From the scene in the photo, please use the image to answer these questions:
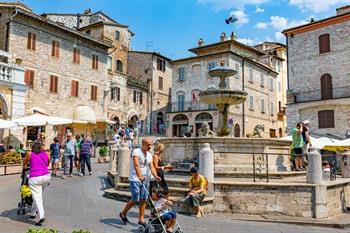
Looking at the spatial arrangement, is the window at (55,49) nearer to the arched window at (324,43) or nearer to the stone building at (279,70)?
the arched window at (324,43)

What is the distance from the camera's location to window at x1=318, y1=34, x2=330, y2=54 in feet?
94.2

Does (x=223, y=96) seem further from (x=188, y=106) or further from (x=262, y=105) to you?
(x=262, y=105)

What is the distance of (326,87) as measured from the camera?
28.4 m

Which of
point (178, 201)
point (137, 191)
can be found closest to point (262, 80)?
point (178, 201)

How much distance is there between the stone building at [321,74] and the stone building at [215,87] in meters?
7.45

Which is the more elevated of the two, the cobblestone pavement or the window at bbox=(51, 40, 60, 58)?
the window at bbox=(51, 40, 60, 58)

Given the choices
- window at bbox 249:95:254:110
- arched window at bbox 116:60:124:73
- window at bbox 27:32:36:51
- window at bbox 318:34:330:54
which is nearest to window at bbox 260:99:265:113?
window at bbox 249:95:254:110

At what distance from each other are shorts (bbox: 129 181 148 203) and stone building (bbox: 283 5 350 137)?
2436cm

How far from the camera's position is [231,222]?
819cm

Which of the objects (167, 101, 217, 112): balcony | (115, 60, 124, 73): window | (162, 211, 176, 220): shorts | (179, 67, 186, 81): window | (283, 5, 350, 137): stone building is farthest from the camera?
(179, 67, 186, 81): window

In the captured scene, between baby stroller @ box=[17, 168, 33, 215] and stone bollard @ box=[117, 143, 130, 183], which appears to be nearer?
baby stroller @ box=[17, 168, 33, 215]

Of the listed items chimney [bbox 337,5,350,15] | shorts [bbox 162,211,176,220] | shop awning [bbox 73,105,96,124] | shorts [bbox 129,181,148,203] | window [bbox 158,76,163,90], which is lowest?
shorts [bbox 162,211,176,220]

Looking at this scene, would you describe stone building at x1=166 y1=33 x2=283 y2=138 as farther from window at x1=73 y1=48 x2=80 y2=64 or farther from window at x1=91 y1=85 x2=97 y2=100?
window at x1=73 y1=48 x2=80 y2=64

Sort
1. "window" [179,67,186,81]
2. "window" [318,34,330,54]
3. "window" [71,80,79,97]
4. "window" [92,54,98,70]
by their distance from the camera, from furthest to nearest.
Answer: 1. "window" [179,67,186,81]
2. "window" [92,54,98,70]
3. "window" [71,80,79,97]
4. "window" [318,34,330,54]
